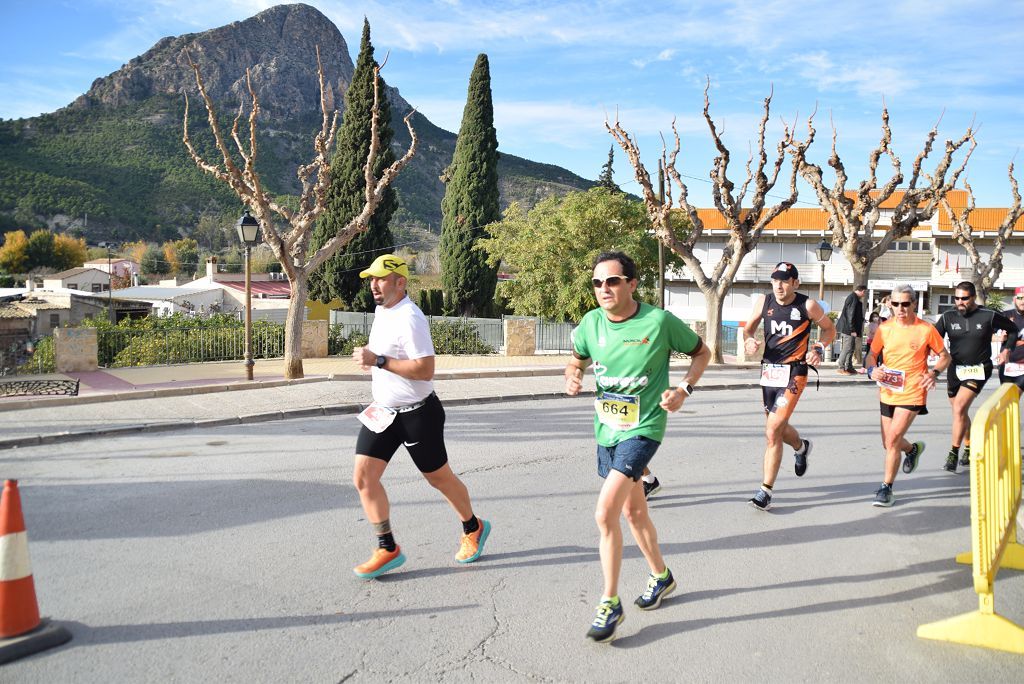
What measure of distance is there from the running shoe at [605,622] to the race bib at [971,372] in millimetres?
5677

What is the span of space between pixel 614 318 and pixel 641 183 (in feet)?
64.1

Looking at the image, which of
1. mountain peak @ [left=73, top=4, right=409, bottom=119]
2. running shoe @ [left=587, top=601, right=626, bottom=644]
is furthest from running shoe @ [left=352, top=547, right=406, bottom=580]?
mountain peak @ [left=73, top=4, right=409, bottom=119]

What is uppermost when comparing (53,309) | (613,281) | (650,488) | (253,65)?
(253,65)

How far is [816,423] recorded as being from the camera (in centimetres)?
1131

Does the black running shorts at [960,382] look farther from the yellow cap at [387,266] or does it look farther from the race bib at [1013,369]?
the yellow cap at [387,266]

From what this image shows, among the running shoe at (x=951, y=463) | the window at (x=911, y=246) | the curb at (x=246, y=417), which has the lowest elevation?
the running shoe at (x=951, y=463)

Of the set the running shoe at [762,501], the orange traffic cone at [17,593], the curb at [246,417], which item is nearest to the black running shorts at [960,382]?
the running shoe at [762,501]

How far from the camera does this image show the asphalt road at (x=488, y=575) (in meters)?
3.86

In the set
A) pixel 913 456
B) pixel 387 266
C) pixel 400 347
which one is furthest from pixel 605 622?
pixel 913 456

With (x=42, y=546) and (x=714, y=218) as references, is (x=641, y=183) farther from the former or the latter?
(x=714, y=218)

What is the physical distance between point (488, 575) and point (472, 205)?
37120mm

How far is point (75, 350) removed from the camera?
1734 centimetres

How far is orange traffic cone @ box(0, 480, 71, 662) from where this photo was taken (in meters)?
3.95

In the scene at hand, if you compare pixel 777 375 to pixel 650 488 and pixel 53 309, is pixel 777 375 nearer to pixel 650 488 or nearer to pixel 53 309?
pixel 650 488
